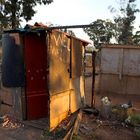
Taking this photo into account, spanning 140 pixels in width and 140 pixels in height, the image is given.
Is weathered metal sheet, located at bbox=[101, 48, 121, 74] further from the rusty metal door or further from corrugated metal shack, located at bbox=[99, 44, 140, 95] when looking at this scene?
the rusty metal door

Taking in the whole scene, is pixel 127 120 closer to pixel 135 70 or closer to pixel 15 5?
pixel 135 70

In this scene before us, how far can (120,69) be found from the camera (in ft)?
36.0

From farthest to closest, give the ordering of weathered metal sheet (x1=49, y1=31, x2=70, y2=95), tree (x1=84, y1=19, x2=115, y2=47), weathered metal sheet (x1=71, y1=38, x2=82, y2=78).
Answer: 1. tree (x1=84, y1=19, x2=115, y2=47)
2. weathered metal sheet (x1=71, y1=38, x2=82, y2=78)
3. weathered metal sheet (x1=49, y1=31, x2=70, y2=95)

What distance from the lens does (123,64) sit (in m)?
11.0

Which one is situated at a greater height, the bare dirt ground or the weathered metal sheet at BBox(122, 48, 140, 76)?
the weathered metal sheet at BBox(122, 48, 140, 76)

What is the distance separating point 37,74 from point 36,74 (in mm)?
28

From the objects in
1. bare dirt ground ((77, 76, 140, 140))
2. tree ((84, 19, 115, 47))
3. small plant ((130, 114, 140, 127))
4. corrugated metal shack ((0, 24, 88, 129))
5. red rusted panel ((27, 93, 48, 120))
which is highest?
tree ((84, 19, 115, 47))

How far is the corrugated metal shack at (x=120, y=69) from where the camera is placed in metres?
10.8

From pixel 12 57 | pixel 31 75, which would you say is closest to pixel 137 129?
pixel 31 75

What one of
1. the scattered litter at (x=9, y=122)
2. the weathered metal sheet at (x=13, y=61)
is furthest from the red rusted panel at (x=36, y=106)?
the weathered metal sheet at (x=13, y=61)

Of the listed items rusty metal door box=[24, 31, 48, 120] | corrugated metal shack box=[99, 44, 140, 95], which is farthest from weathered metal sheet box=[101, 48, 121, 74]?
rusty metal door box=[24, 31, 48, 120]

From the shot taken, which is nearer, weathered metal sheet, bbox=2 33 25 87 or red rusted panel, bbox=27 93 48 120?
weathered metal sheet, bbox=2 33 25 87

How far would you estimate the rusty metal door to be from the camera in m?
6.52

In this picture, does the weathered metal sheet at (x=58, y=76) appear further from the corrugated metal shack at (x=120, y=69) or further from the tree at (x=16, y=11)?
the tree at (x=16, y=11)
